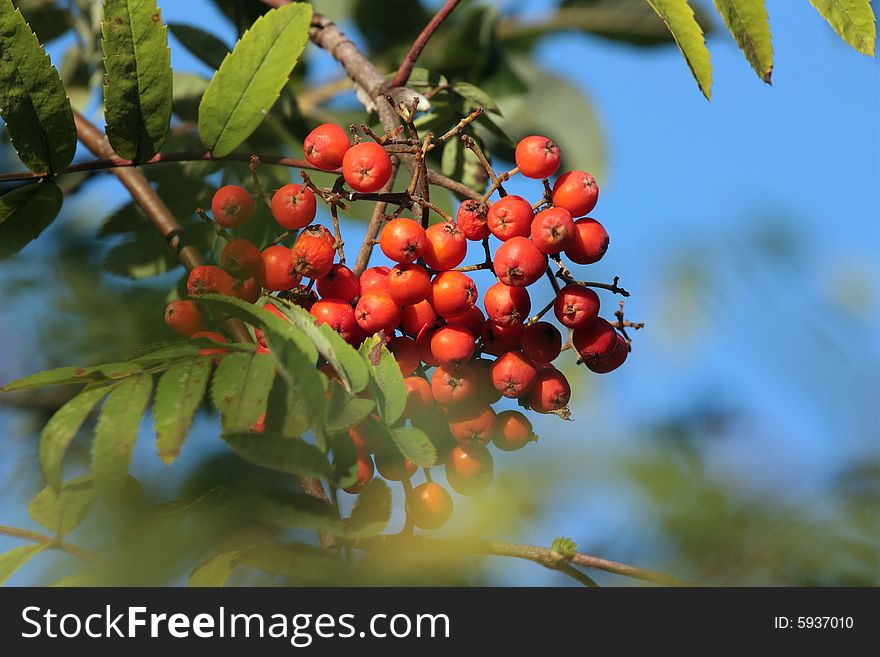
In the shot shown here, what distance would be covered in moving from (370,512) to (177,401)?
305 millimetres

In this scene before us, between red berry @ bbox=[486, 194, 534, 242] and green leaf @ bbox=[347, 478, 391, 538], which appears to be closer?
green leaf @ bbox=[347, 478, 391, 538]

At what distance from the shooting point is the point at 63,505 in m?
1.31

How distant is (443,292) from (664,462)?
33.6 inches

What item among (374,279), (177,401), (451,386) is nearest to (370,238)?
(374,279)

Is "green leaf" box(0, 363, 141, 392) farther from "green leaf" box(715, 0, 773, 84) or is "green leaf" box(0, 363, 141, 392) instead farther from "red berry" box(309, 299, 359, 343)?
"green leaf" box(715, 0, 773, 84)

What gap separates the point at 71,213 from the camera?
7.43 feet

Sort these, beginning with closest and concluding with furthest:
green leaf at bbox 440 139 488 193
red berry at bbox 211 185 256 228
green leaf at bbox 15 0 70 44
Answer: red berry at bbox 211 185 256 228 → green leaf at bbox 440 139 488 193 → green leaf at bbox 15 0 70 44

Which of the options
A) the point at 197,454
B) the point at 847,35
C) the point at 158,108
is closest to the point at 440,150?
the point at 158,108

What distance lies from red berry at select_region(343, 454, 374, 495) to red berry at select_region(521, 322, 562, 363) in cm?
35

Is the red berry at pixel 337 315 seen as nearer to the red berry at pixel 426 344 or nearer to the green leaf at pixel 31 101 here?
the red berry at pixel 426 344

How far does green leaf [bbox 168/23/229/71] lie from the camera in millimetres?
2275

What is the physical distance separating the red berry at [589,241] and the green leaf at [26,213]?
92 cm

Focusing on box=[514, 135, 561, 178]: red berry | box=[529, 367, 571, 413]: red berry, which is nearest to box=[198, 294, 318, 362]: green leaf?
box=[529, 367, 571, 413]: red berry
